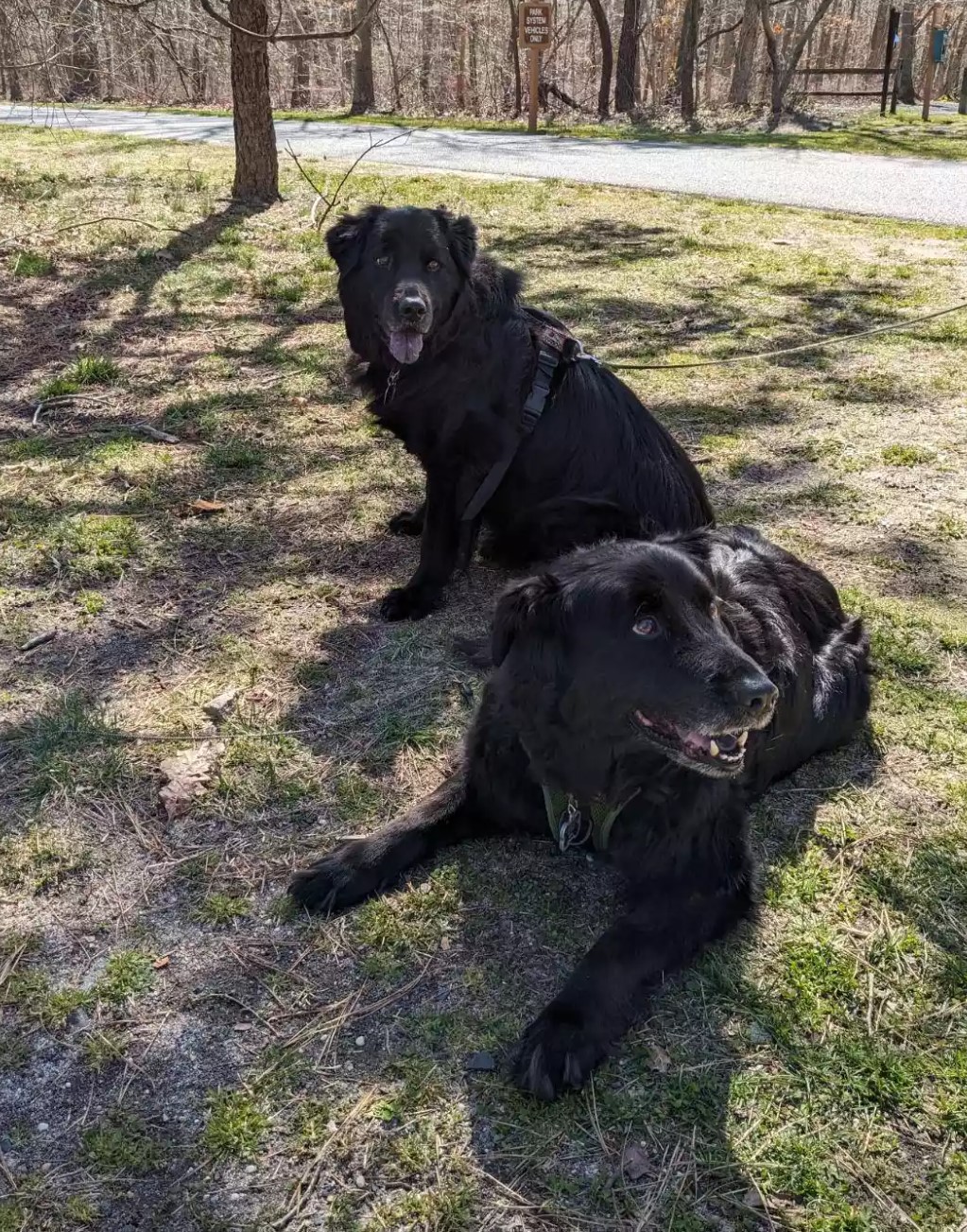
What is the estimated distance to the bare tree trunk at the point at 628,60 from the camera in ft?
71.0

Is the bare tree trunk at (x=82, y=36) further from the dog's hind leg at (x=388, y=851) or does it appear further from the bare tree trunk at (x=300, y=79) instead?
the bare tree trunk at (x=300, y=79)

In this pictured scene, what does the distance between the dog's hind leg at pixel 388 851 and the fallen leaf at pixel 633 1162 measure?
37.7 inches

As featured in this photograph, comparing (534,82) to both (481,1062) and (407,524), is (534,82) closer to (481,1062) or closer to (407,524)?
(407,524)

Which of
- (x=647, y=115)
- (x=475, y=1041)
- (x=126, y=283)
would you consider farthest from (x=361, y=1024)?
(x=647, y=115)

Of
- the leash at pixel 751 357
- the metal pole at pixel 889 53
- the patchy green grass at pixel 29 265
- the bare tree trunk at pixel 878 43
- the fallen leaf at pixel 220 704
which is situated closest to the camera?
the fallen leaf at pixel 220 704

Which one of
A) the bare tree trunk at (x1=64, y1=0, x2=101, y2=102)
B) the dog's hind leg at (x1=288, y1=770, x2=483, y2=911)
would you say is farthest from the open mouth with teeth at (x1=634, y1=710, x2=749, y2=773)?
the bare tree trunk at (x1=64, y1=0, x2=101, y2=102)

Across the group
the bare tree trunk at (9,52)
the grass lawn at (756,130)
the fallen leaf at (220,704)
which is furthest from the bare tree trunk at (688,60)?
the fallen leaf at (220,704)

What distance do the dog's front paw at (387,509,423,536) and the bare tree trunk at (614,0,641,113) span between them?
793 inches

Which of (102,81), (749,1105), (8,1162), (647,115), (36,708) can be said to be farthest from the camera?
(102,81)

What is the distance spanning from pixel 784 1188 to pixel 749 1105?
20 centimetres

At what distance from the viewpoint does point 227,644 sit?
12.9 ft

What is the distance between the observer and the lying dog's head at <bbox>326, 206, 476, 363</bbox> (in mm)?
4105

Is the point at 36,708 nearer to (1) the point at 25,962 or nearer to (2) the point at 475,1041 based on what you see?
(1) the point at 25,962

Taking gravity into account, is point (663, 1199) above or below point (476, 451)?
below
